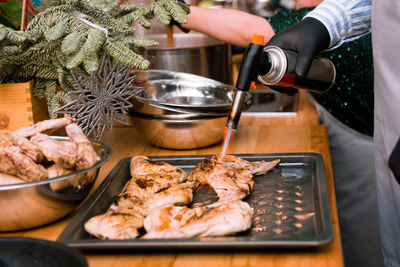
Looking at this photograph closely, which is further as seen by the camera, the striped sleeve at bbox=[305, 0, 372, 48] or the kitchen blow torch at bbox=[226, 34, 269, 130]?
the striped sleeve at bbox=[305, 0, 372, 48]

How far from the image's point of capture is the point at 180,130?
1332 millimetres

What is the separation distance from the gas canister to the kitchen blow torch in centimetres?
3

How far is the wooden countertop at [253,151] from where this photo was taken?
781mm

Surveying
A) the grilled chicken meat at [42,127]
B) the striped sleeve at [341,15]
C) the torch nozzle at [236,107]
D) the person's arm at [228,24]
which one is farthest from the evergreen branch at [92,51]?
the person's arm at [228,24]

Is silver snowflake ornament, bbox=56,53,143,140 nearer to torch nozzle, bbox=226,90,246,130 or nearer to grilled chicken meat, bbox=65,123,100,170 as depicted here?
grilled chicken meat, bbox=65,123,100,170

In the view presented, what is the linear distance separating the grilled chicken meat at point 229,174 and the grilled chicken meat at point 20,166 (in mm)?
388

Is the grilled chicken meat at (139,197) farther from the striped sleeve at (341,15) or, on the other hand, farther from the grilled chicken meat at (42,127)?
the striped sleeve at (341,15)

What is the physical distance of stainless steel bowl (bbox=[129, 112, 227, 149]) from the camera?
132 cm

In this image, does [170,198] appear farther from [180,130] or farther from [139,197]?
[180,130]

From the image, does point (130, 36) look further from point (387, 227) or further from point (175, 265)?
point (387, 227)

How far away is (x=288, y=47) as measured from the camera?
112cm

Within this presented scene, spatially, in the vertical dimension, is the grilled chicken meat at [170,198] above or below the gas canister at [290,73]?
below

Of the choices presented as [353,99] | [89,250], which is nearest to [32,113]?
[89,250]

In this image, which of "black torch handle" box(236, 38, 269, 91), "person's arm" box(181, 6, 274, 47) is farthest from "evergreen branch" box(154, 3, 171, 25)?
"person's arm" box(181, 6, 274, 47)
